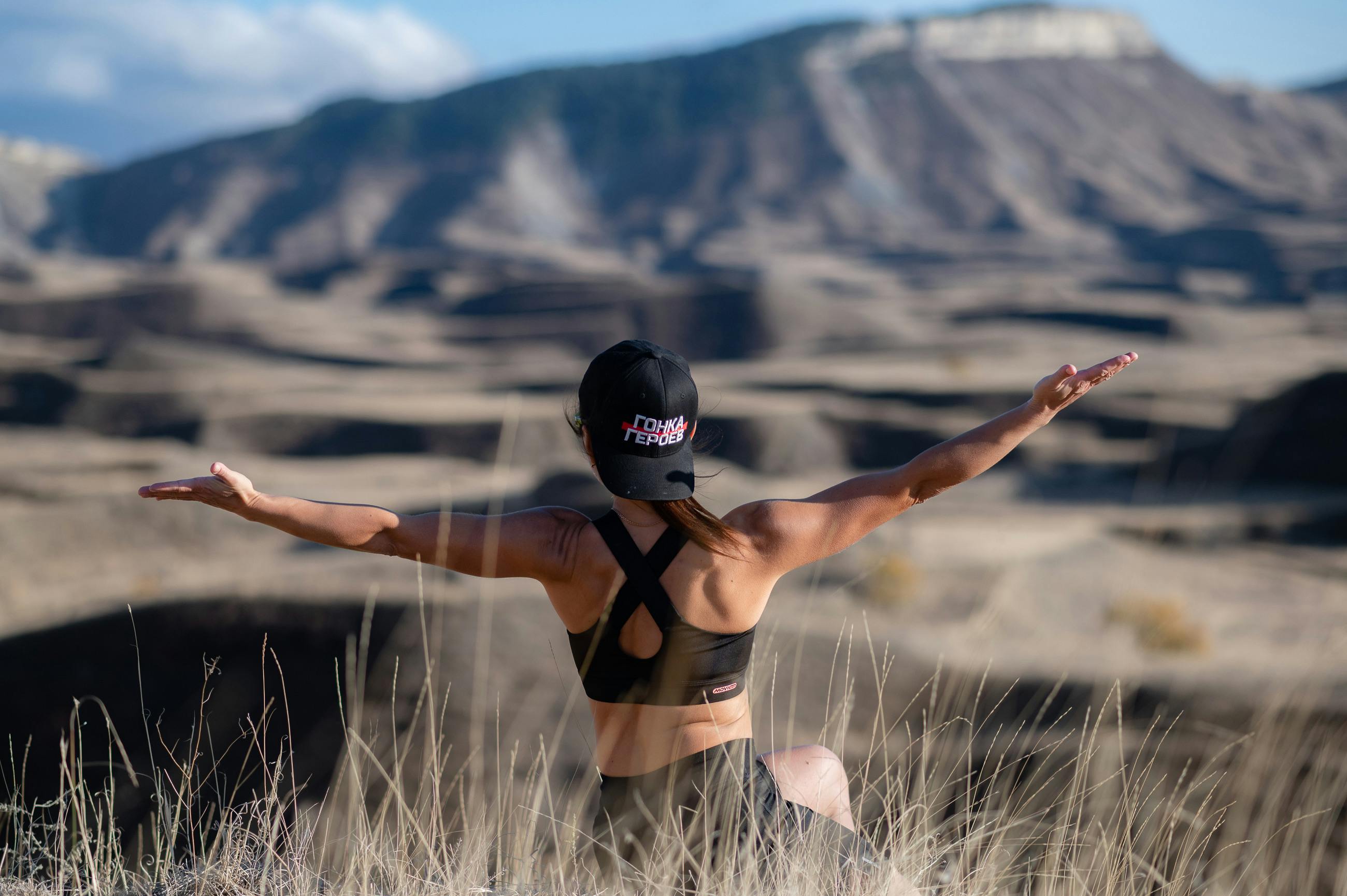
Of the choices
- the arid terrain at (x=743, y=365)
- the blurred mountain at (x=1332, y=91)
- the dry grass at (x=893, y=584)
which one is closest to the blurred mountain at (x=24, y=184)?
the arid terrain at (x=743, y=365)

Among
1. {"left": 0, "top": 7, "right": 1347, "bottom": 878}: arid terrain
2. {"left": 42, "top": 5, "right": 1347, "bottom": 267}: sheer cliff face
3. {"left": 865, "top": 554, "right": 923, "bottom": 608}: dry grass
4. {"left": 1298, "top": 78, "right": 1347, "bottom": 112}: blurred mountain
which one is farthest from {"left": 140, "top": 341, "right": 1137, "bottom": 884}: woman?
{"left": 1298, "top": 78, "right": 1347, "bottom": 112}: blurred mountain

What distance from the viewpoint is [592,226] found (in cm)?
10750

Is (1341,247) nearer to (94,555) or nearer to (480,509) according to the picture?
(480,509)

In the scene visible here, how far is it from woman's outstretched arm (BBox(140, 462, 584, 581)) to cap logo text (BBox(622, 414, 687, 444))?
26 cm

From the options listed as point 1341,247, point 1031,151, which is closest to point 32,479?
point 1341,247

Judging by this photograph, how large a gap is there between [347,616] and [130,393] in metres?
24.6

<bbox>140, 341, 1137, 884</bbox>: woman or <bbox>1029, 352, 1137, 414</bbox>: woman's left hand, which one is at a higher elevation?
<bbox>1029, 352, 1137, 414</bbox>: woman's left hand

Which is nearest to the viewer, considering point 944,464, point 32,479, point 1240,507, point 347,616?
point 944,464

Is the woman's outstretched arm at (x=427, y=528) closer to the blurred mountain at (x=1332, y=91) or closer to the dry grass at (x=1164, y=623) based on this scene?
the dry grass at (x=1164, y=623)

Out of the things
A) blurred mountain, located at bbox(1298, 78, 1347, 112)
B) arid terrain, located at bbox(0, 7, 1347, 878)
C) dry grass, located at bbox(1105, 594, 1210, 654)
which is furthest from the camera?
blurred mountain, located at bbox(1298, 78, 1347, 112)

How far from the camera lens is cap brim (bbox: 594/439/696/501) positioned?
8.77 ft

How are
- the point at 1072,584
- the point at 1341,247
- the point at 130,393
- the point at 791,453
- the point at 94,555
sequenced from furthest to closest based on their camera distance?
the point at 1341,247, the point at 130,393, the point at 791,453, the point at 94,555, the point at 1072,584

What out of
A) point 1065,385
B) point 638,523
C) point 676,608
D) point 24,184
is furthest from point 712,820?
point 24,184

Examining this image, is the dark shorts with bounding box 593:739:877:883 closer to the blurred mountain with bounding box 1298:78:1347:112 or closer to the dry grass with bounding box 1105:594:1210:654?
the dry grass with bounding box 1105:594:1210:654
